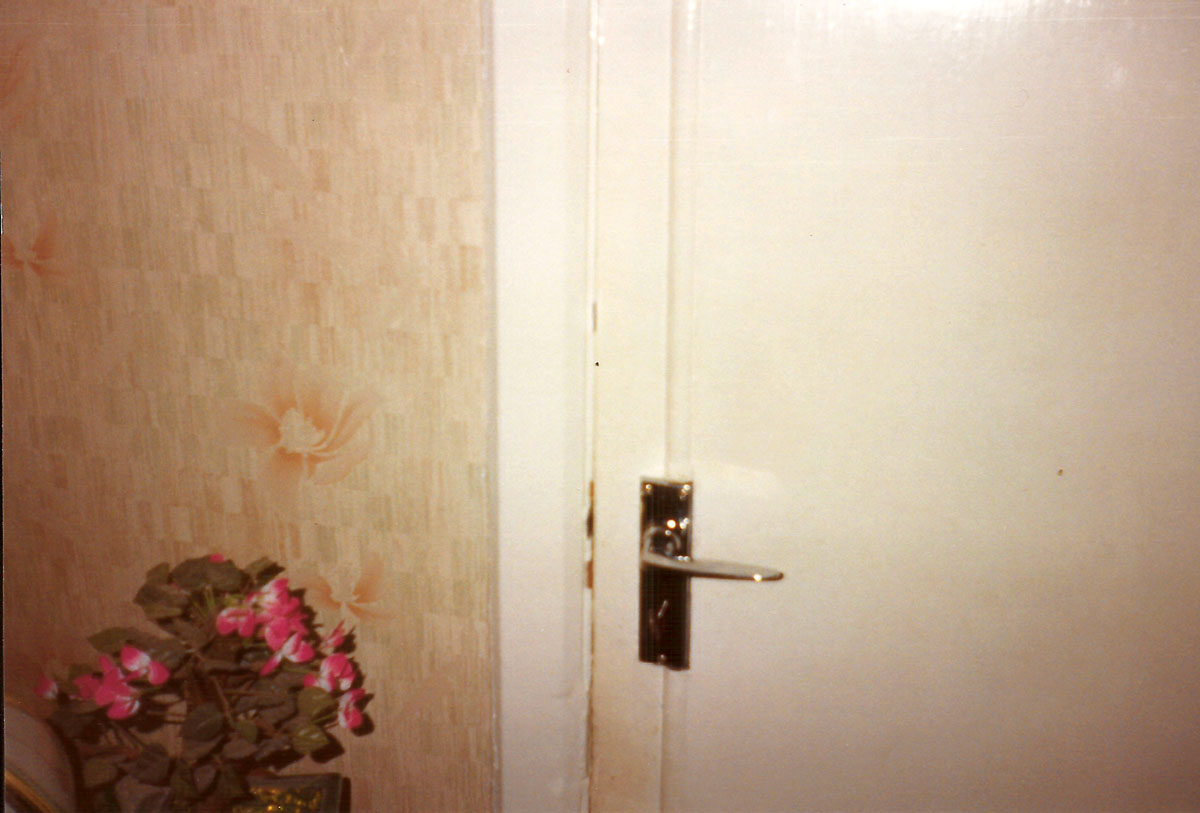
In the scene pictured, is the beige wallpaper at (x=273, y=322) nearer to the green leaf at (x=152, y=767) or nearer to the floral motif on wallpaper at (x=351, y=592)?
the floral motif on wallpaper at (x=351, y=592)

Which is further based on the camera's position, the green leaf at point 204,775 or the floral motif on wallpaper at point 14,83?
the floral motif on wallpaper at point 14,83

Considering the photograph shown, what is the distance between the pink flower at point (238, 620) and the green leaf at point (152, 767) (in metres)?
0.13

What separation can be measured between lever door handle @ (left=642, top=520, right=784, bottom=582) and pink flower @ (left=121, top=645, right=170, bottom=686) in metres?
0.50

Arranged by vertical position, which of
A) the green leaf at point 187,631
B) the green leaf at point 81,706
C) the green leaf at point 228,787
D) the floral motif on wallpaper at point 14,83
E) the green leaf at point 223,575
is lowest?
the green leaf at point 228,787

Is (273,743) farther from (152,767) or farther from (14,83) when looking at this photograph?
(14,83)

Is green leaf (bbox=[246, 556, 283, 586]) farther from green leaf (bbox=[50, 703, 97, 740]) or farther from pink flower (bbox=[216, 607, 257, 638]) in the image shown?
green leaf (bbox=[50, 703, 97, 740])

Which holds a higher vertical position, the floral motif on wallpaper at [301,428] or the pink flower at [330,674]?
the floral motif on wallpaper at [301,428]

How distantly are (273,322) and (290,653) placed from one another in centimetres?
35

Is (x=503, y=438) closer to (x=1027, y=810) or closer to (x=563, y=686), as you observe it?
(x=563, y=686)

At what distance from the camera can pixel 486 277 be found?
2.43 ft

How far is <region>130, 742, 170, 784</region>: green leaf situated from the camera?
0.70 m

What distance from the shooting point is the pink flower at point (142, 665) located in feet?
2.26

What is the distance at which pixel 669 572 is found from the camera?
0.80m

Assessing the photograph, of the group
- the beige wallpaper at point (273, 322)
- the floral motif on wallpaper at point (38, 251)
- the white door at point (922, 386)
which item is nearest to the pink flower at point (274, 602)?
the beige wallpaper at point (273, 322)
